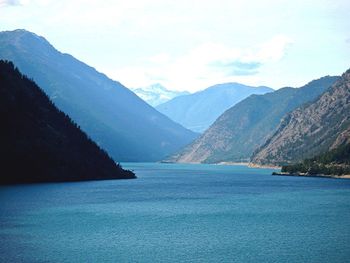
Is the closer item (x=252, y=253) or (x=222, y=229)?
(x=252, y=253)

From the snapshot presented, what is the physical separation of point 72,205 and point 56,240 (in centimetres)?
5762

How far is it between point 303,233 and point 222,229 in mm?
17318

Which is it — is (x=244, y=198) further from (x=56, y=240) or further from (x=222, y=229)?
(x=56, y=240)

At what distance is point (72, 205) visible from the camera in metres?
163

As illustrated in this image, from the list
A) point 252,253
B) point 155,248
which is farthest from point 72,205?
point 252,253

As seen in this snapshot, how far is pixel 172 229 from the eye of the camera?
120500 millimetres

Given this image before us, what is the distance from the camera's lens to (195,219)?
13650 cm

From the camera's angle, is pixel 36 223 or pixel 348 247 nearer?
pixel 348 247

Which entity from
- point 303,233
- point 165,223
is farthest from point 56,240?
point 303,233

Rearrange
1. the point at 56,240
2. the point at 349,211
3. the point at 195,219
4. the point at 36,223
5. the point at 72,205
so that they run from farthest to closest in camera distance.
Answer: the point at 72,205, the point at 349,211, the point at 195,219, the point at 36,223, the point at 56,240

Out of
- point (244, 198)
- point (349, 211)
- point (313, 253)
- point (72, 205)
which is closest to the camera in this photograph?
point (313, 253)

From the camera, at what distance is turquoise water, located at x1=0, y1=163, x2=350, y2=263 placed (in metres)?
93.4

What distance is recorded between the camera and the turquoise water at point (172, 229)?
307ft

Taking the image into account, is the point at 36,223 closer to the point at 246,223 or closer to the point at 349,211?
the point at 246,223
